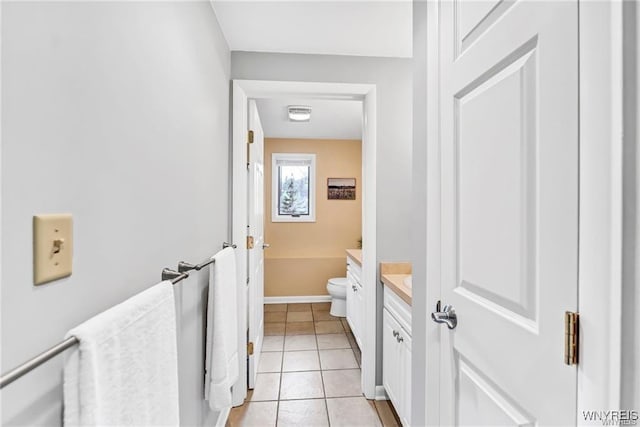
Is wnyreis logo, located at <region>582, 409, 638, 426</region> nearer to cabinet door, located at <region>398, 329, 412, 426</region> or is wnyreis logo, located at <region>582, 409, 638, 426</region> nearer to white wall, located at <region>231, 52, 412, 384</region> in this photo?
cabinet door, located at <region>398, 329, 412, 426</region>

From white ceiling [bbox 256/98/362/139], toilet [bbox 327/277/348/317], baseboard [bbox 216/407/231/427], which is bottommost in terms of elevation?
baseboard [bbox 216/407/231/427]

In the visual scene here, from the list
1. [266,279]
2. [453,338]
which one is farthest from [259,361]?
[453,338]

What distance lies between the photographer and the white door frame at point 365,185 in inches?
83.1

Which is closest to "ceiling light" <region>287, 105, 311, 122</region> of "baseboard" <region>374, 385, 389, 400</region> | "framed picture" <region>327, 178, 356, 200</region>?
"framed picture" <region>327, 178, 356, 200</region>

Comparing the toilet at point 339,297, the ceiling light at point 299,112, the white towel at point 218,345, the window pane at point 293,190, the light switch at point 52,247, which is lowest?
the toilet at point 339,297

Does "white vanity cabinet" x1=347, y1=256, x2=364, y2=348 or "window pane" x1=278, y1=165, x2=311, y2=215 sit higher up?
"window pane" x1=278, y1=165, x2=311, y2=215

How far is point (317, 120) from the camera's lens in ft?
11.9

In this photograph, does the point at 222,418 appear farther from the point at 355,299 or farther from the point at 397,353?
the point at 355,299

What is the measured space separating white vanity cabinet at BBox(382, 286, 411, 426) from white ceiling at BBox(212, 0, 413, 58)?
1.52m

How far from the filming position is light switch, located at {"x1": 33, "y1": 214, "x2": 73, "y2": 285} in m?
0.55

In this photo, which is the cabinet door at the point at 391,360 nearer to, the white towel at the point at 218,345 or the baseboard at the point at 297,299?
the white towel at the point at 218,345

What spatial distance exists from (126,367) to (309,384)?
1.96 metres

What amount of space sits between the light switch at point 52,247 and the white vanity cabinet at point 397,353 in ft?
4.69

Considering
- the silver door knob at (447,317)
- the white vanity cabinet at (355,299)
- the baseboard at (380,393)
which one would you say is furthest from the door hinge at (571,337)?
the white vanity cabinet at (355,299)
